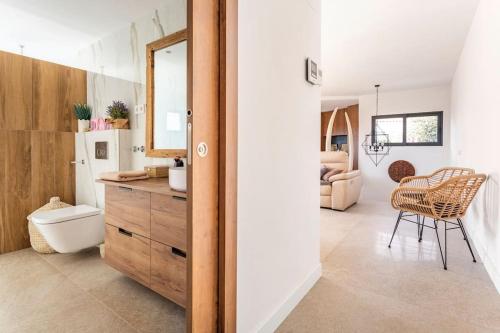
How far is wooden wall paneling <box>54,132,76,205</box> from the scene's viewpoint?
292 cm

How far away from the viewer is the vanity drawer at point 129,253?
162 centimetres

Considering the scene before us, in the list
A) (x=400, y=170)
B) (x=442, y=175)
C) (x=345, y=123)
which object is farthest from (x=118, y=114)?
(x=345, y=123)

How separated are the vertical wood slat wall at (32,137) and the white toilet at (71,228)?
60 centimetres

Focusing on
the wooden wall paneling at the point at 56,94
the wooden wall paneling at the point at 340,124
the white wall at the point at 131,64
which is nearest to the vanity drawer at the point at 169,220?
the white wall at the point at 131,64

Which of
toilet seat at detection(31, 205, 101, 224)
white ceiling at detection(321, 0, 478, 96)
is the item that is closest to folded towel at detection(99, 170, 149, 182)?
toilet seat at detection(31, 205, 101, 224)

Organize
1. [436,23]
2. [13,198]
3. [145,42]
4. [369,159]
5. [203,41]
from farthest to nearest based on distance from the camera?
[369,159] < [436,23] < [13,198] < [145,42] < [203,41]

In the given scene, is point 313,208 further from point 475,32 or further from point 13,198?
point 13,198

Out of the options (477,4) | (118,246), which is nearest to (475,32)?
(477,4)

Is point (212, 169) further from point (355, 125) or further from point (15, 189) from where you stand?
point (355, 125)

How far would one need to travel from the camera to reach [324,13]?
8.57ft

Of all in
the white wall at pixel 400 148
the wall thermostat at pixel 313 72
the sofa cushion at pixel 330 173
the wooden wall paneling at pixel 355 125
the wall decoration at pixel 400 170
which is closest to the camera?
the wall thermostat at pixel 313 72

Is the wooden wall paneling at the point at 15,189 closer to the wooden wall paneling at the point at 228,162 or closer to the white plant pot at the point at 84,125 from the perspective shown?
the white plant pot at the point at 84,125

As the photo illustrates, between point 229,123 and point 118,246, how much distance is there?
1325 millimetres

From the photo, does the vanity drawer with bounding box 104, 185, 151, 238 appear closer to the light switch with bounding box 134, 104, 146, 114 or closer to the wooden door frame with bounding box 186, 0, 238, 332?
the wooden door frame with bounding box 186, 0, 238, 332
